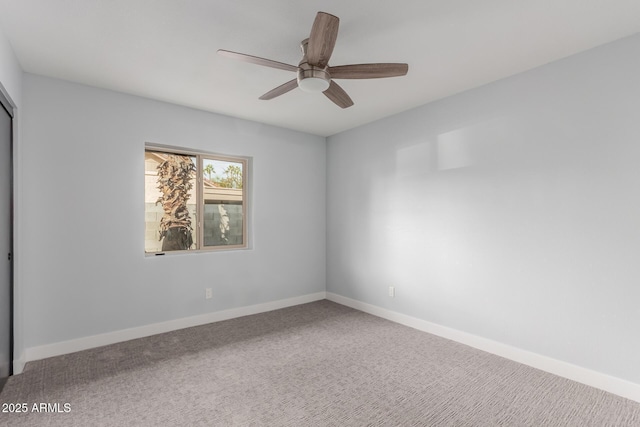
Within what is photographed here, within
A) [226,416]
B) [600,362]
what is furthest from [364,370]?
[600,362]

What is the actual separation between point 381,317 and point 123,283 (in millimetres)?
2913

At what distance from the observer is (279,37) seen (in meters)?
2.26

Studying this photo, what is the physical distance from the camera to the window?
365cm

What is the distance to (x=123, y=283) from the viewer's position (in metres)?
3.26

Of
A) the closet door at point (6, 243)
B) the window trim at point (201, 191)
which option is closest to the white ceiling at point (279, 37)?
the closet door at point (6, 243)

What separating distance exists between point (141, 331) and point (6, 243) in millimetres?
1433

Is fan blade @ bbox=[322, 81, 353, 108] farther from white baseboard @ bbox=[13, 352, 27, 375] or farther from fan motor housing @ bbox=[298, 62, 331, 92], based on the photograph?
white baseboard @ bbox=[13, 352, 27, 375]

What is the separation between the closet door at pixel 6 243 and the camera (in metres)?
2.35

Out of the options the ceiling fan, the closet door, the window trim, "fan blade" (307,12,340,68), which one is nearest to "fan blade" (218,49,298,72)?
the ceiling fan

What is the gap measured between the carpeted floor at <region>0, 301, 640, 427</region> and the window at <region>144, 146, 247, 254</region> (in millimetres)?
1127

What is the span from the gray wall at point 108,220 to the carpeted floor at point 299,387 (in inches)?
15.2

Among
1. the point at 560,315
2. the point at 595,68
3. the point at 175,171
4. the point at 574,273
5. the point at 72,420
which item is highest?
the point at 595,68

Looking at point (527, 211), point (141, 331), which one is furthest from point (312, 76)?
point (141, 331)

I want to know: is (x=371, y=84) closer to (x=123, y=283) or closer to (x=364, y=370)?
(x=364, y=370)
